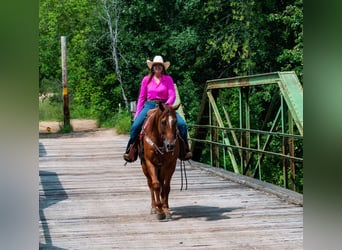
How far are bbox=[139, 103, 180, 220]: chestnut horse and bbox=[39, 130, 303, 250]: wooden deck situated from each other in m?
0.22

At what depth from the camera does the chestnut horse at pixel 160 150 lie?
5094mm

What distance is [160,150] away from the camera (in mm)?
5418

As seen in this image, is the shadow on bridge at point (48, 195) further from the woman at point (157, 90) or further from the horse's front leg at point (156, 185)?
the woman at point (157, 90)

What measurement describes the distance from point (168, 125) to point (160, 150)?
0.42 m

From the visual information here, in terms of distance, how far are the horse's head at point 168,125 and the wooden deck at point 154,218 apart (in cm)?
73

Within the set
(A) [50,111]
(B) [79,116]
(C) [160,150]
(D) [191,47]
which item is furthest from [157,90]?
(B) [79,116]

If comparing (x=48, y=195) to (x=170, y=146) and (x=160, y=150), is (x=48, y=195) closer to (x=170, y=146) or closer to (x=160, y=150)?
(x=160, y=150)

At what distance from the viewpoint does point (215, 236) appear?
4.87 m

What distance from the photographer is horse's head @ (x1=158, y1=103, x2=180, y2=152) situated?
199 inches

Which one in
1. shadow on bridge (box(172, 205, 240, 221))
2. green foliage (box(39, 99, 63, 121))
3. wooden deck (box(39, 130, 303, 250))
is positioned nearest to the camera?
wooden deck (box(39, 130, 303, 250))

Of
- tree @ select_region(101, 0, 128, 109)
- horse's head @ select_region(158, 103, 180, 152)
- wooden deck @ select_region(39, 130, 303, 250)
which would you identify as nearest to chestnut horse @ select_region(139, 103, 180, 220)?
horse's head @ select_region(158, 103, 180, 152)

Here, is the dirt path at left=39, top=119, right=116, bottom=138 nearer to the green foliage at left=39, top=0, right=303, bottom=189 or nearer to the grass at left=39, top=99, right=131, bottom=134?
the grass at left=39, top=99, right=131, bottom=134
